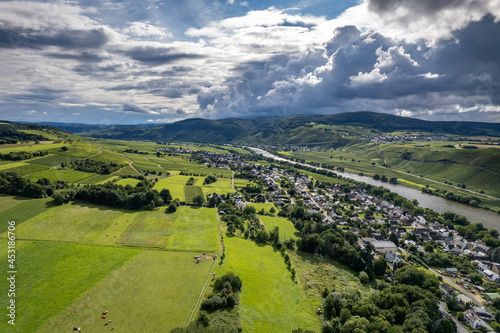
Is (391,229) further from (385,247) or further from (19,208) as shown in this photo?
(19,208)

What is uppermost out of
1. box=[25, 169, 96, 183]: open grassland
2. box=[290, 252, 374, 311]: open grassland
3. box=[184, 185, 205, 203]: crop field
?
box=[25, 169, 96, 183]: open grassland

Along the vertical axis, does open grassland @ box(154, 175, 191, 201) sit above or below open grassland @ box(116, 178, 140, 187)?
below

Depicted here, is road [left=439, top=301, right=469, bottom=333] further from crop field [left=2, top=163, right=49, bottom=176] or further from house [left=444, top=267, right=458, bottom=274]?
crop field [left=2, top=163, right=49, bottom=176]

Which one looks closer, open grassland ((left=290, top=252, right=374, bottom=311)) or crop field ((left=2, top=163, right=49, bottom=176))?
open grassland ((left=290, top=252, right=374, bottom=311))

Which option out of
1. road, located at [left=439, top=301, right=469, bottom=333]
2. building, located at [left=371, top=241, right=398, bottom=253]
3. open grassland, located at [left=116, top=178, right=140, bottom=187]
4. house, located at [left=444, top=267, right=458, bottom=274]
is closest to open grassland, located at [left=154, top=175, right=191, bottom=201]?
open grassland, located at [left=116, top=178, right=140, bottom=187]

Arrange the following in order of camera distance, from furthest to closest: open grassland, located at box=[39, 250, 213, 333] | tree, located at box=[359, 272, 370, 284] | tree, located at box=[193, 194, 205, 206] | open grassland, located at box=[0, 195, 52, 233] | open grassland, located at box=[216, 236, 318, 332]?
tree, located at box=[193, 194, 205, 206]
open grassland, located at box=[0, 195, 52, 233]
tree, located at box=[359, 272, 370, 284]
open grassland, located at box=[216, 236, 318, 332]
open grassland, located at box=[39, 250, 213, 333]

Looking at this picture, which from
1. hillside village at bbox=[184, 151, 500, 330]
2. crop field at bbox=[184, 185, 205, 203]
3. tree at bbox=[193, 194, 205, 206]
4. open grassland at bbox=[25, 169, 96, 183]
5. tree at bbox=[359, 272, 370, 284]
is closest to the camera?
hillside village at bbox=[184, 151, 500, 330]

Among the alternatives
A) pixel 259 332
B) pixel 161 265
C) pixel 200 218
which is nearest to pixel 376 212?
pixel 200 218

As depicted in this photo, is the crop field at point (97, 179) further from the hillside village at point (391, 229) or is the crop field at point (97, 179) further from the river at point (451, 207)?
the river at point (451, 207)
